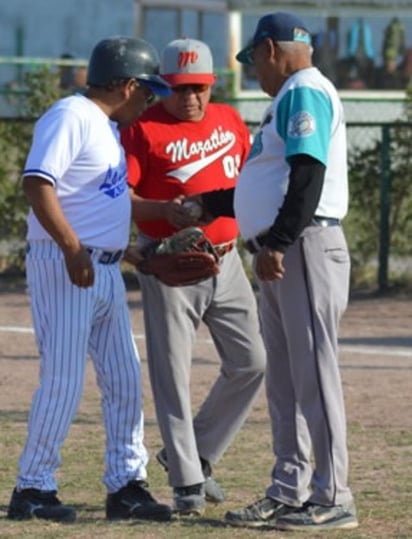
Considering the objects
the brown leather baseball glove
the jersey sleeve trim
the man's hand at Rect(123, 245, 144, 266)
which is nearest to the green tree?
the man's hand at Rect(123, 245, 144, 266)

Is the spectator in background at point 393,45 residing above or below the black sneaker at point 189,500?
above

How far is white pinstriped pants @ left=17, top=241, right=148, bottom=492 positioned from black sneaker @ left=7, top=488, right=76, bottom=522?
0.11ft

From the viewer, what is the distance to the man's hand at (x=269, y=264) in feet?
20.5

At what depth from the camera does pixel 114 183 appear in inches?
259

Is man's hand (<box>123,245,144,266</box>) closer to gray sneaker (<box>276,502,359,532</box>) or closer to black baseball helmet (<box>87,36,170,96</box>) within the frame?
black baseball helmet (<box>87,36,170,96</box>)

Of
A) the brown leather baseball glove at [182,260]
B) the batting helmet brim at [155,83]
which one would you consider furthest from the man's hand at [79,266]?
the batting helmet brim at [155,83]

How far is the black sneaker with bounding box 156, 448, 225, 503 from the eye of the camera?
23.2 ft

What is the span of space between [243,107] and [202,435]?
1284 cm

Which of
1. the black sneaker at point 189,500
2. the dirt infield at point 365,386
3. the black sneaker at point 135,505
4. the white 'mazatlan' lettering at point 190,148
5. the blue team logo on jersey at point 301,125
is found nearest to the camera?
the blue team logo on jersey at point 301,125

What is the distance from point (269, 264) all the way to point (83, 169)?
0.84 m

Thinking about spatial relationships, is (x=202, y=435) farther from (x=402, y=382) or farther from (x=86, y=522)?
(x=402, y=382)

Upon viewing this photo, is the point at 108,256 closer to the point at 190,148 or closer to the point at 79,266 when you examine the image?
the point at 79,266

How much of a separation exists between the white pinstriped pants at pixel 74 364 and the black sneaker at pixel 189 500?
199 mm

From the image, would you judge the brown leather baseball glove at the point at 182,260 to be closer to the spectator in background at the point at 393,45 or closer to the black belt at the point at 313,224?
the black belt at the point at 313,224
